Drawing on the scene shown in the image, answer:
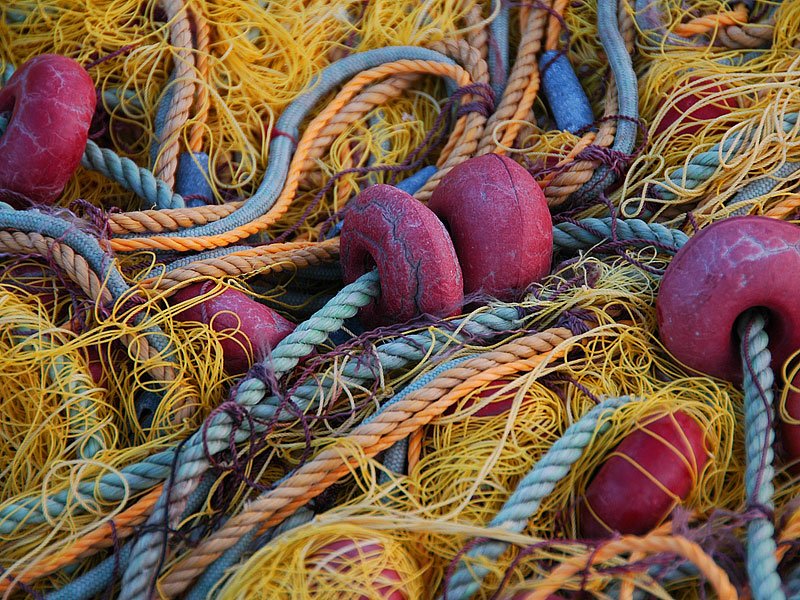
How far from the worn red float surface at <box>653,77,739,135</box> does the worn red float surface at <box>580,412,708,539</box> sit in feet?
3.57

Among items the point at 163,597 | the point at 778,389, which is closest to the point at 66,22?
the point at 163,597

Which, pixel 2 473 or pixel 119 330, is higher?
pixel 119 330

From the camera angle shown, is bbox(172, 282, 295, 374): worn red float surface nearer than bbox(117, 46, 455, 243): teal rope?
Yes

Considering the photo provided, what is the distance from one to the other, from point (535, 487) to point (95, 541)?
0.93 m

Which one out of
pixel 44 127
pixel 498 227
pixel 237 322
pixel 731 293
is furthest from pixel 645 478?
pixel 44 127

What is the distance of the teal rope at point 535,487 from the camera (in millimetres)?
1295

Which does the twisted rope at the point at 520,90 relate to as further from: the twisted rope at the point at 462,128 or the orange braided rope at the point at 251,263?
the orange braided rope at the point at 251,263

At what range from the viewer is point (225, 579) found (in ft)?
4.61

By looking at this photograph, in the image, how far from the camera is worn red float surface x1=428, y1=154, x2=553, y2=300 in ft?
5.81

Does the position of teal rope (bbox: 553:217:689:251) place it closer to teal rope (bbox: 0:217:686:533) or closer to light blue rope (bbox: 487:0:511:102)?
teal rope (bbox: 0:217:686:533)

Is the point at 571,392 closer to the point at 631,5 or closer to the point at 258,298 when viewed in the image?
the point at 258,298

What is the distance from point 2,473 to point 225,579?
604mm

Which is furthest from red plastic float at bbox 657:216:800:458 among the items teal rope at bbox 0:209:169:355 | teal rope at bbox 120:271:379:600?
teal rope at bbox 0:209:169:355

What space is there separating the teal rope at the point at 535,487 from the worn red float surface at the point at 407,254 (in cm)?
46
